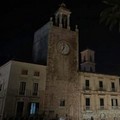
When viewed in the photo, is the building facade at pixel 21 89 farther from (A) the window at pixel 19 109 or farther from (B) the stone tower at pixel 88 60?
(B) the stone tower at pixel 88 60

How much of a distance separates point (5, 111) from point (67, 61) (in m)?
14.5

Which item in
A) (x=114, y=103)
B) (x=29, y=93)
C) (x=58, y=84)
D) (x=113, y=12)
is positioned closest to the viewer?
(x=113, y=12)

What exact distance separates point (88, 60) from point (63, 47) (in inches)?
927

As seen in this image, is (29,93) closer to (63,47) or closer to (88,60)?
(63,47)

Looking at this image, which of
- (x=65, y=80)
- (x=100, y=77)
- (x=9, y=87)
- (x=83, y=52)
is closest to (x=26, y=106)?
(x=9, y=87)

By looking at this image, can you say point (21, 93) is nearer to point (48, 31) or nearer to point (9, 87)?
point (9, 87)

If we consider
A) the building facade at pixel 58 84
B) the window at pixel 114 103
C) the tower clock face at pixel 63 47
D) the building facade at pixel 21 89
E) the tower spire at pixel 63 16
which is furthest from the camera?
the tower spire at pixel 63 16

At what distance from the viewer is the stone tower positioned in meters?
56.3

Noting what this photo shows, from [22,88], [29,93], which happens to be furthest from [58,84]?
[22,88]

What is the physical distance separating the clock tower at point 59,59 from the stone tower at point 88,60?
809 inches

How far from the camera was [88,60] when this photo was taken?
57.0m

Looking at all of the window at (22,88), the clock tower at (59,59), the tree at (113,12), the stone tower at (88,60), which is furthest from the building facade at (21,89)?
the stone tower at (88,60)

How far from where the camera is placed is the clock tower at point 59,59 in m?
31.7

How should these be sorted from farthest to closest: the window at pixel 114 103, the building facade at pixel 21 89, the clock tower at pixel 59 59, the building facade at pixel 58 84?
1. the window at pixel 114 103
2. the clock tower at pixel 59 59
3. the building facade at pixel 58 84
4. the building facade at pixel 21 89
